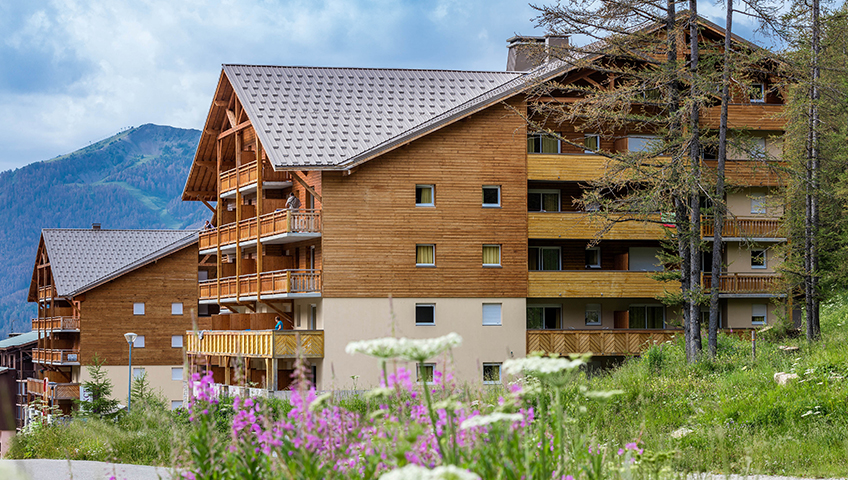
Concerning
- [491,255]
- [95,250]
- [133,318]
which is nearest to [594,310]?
[491,255]

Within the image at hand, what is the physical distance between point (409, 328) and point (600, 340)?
25.1 ft

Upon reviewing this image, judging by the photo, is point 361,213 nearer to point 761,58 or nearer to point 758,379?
point 761,58

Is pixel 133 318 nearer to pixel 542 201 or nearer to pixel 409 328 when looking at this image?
pixel 409 328

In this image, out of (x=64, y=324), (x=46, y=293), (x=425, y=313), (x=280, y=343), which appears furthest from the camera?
(x=46, y=293)

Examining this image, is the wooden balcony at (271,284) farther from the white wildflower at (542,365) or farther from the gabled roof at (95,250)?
the white wildflower at (542,365)

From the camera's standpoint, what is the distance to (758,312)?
42812 millimetres

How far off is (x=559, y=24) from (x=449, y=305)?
12632 mm

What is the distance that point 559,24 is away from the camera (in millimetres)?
30953

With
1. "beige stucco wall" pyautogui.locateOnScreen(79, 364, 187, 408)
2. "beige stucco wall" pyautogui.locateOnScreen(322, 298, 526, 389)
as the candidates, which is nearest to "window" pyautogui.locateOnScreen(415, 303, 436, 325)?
"beige stucco wall" pyautogui.locateOnScreen(322, 298, 526, 389)

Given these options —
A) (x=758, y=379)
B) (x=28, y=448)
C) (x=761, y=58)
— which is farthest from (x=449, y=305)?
(x=28, y=448)

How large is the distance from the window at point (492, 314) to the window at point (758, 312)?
11511 millimetres

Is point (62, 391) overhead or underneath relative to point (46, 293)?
underneath

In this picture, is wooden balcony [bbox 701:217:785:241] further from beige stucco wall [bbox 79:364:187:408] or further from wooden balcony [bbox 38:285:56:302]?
wooden balcony [bbox 38:285:56:302]

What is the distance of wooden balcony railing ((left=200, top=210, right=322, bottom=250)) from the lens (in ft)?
126
